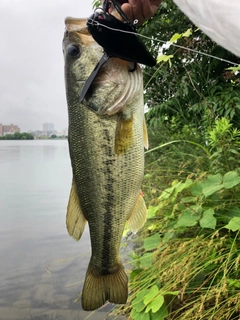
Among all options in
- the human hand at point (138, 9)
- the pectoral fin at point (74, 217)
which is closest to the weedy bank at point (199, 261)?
the pectoral fin at point (74, 217)

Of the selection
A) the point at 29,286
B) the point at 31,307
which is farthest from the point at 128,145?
the point at 29,286

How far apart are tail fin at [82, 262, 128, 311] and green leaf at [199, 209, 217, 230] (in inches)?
30.2

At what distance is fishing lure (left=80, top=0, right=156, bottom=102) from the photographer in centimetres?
131

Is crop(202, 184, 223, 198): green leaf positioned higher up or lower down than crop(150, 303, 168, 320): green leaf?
higher up

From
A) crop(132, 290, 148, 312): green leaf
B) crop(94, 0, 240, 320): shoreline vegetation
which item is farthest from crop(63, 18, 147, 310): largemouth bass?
crop(132, 290, 148, 312): green leaf

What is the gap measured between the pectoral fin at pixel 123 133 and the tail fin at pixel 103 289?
58 centimetres

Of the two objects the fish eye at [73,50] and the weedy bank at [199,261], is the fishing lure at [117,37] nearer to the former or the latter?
the fish eye at [73,50]

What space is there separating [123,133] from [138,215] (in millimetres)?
377

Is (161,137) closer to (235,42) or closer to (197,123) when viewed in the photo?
(197,123)

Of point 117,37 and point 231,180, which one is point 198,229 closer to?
point 231,180

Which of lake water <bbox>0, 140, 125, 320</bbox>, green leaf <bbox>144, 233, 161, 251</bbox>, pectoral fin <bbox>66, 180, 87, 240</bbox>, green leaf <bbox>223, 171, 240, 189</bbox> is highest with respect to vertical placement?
pectoral fin <bbox>66, 180, 87, 240</bbox>

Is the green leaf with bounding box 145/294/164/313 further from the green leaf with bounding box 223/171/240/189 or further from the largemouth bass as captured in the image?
the green leaf with bounding box 223/171/240/189

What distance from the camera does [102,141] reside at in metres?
1.54

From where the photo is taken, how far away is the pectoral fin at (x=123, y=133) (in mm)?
1511
